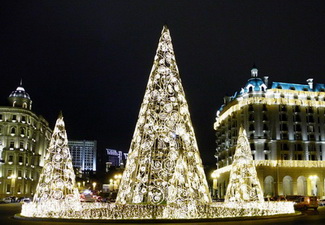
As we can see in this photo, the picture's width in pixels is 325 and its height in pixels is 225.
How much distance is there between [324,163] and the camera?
7525 cm

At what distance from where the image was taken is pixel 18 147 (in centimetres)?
8106

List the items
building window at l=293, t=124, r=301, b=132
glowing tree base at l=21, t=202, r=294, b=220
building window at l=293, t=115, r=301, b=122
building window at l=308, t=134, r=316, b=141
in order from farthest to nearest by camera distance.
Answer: building window at l=293, t=115, r=301, b=122, building window at l=308, t=134, r=316, b=141, building window at l=293, t=124, r=301, b=132, glowing tree base at l=21, t=202, r=294, b=220

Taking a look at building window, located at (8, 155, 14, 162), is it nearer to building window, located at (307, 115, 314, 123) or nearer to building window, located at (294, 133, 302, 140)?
building window, located at (294, 133, 302, 140)

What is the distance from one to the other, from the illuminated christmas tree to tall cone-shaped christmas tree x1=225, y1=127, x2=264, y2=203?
14.1 m

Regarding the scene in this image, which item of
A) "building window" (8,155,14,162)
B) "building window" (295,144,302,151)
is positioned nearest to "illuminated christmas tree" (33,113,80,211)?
"building window" (8,155,14,162)

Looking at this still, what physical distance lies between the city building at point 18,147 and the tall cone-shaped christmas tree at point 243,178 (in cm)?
4997

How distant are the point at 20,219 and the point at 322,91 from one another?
7070 centimetres

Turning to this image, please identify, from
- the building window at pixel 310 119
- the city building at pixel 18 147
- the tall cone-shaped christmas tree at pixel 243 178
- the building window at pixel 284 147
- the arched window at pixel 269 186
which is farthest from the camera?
the building window at pixel 310 119

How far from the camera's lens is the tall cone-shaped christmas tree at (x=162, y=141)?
82.8 ft

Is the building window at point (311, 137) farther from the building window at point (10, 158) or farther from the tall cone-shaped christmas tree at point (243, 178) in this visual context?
the building window at point (10, 158)

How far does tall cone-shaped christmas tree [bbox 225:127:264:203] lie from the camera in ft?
116

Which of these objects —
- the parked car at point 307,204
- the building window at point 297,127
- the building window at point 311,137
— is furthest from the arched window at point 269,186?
the parked car at point 307,204

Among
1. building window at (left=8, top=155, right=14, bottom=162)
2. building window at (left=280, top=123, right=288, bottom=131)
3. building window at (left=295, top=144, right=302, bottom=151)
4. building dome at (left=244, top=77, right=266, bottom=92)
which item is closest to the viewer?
building window at (left=295, top=144, right=302, bottom=151)

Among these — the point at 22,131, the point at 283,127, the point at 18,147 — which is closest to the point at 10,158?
the point at 18,147
